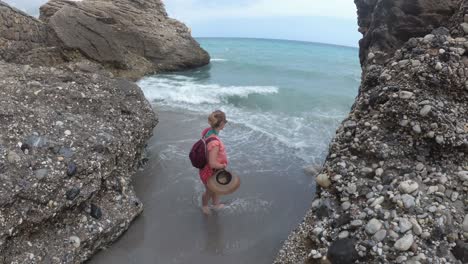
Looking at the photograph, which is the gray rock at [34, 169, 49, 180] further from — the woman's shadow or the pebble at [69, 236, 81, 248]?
the woman's shadow

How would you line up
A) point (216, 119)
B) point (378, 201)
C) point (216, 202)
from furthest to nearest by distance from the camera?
point (216, 202)
point (216, 119)
point (378, 201)

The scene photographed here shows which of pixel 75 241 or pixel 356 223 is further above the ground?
pixel 356 223

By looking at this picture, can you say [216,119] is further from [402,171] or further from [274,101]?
[274,101]

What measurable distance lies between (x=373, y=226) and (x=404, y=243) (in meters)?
0.32

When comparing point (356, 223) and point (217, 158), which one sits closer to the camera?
point (356, 223)

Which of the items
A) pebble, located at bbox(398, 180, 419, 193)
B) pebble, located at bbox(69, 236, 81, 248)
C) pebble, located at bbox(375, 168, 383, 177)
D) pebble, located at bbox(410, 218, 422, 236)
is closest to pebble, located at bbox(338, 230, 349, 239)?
pebble, located at bbox(410, 218, 422, 236)

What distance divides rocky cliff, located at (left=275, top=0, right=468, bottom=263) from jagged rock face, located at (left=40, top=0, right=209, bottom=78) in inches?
583

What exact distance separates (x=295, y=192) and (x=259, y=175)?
0.86m

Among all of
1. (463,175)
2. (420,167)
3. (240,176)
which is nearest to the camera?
(463,175)

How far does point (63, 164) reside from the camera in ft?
17.0

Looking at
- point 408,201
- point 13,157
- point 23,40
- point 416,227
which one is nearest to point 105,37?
point 23,40

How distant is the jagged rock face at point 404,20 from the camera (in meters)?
6.39

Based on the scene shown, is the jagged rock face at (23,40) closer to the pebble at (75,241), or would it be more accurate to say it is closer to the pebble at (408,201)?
the pebble at (75,241)

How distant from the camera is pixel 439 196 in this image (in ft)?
13.6
